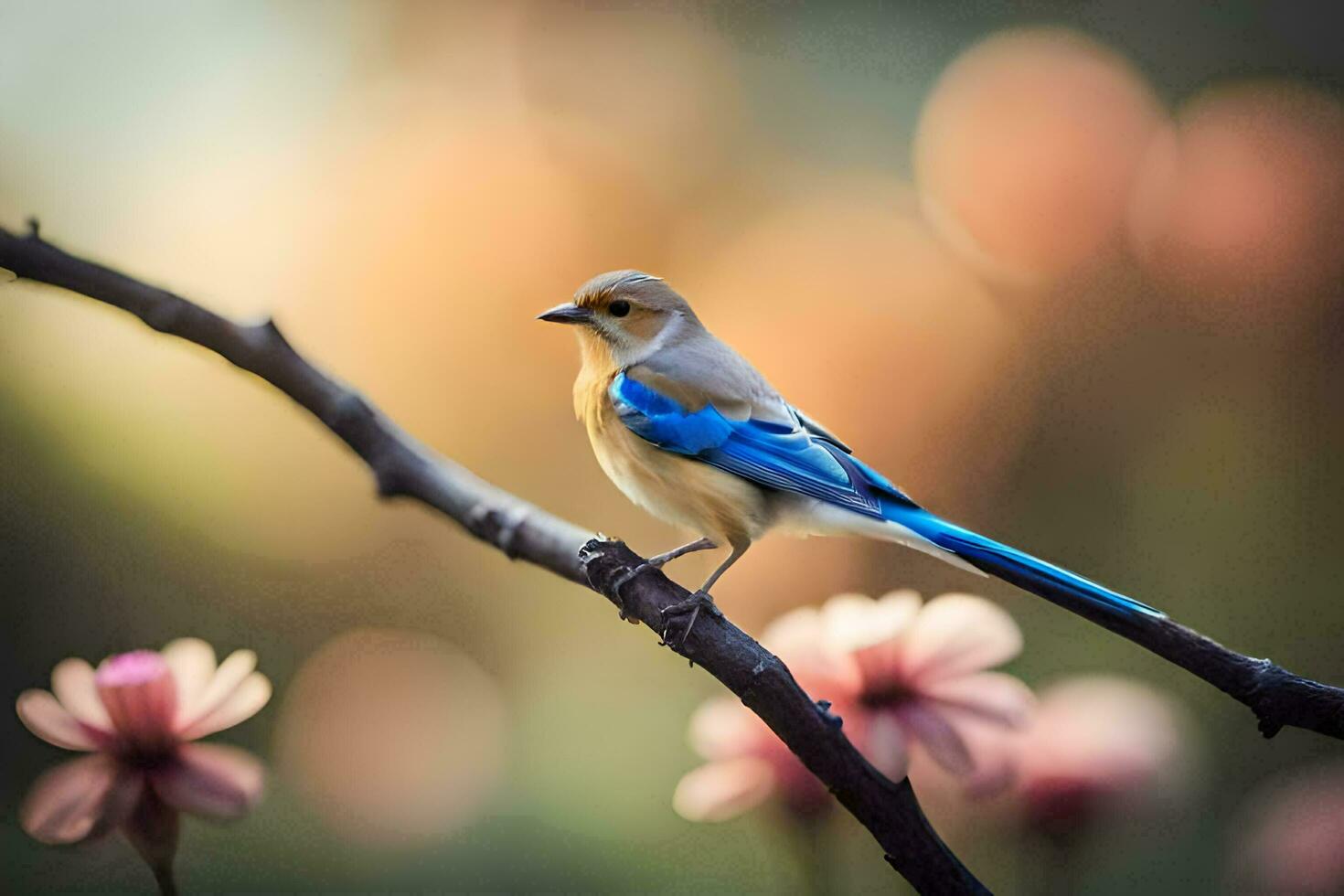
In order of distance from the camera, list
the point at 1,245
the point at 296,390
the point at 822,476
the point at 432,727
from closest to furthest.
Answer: the point at 1,245 < the point at 296,390 < the point at 822,476 < the point at 432,727

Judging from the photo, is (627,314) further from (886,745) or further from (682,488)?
(886,745)

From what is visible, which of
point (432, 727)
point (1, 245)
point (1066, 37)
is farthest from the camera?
point (1066, 37)

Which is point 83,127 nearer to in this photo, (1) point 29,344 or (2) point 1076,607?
(1) point 29,344

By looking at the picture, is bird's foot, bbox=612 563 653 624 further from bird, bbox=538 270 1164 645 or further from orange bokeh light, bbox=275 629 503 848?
orange bokeh light, bbox=275 629 503 848

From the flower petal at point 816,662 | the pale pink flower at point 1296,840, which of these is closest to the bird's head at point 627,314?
the flower petal at point 816,662

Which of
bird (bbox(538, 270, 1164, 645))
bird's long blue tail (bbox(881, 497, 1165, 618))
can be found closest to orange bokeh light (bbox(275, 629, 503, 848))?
bird (bbox(538, 270, 1164, 645))

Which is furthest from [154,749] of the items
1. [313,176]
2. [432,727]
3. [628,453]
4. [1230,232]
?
[1230,232]

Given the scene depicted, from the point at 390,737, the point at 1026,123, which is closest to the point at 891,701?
the point at 390,737

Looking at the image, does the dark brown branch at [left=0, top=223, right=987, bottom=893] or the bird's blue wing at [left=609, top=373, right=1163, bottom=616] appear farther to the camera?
the bird's blue wing at [left=609, top=373, right=1163, bottom=616]
